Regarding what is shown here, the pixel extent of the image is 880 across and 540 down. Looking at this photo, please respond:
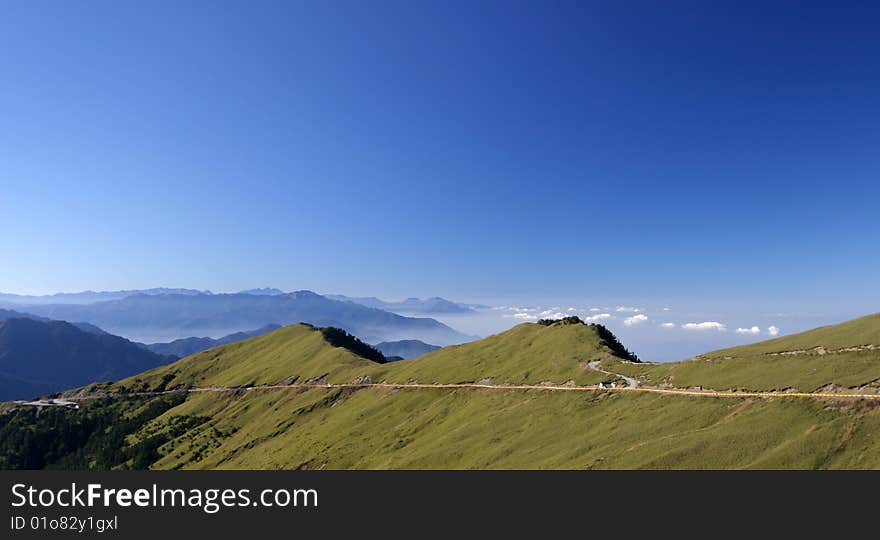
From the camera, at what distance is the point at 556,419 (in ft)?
256

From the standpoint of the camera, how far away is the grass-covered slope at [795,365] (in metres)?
56.1

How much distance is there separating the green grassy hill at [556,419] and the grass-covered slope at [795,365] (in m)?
0.32

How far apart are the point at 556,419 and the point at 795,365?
36.4 metres

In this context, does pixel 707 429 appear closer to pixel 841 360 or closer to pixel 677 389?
pixel 677 389

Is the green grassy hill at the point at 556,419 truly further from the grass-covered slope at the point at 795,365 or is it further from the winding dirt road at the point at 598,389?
the winding dirt road at the point at 598,389

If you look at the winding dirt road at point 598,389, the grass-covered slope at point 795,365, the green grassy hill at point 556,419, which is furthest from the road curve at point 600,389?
the grass-covered slope at point 795,365

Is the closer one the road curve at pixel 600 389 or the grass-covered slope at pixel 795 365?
the road curve at pixel 600 389

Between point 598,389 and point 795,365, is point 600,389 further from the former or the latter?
point 795,365

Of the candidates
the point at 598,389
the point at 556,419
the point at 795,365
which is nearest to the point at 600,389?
the point at 598,389

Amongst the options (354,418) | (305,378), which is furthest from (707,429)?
(305,378)

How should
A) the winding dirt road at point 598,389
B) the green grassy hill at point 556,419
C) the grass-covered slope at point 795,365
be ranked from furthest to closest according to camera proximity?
the grass-covered slope at point 795,365, the winding dirt road at point 598,389, the green grassy hill at point 556,419

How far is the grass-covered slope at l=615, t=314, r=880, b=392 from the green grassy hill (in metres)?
0.32

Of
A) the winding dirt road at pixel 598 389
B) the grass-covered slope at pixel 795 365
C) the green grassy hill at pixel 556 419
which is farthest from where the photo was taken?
the grass-covered slope at pixel 795 365

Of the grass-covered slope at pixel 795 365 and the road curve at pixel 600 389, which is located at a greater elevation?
the grass-covered slope at pixel 795 365
